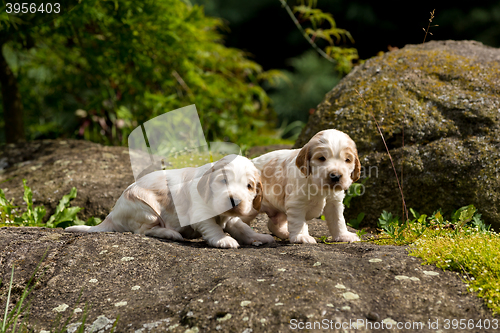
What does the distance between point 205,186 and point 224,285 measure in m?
1.07

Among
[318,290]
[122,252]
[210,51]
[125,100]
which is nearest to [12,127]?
[125,100]

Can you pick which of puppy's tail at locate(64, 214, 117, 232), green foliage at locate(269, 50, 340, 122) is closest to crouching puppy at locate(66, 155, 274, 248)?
puppy's tail at locate(64, 214, 117, 232)

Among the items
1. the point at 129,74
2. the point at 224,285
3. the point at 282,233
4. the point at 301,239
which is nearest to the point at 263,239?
the point at 301,239

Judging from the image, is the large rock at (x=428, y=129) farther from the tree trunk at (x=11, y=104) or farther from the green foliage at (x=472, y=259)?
the tree trunk at (x=11, y=104)

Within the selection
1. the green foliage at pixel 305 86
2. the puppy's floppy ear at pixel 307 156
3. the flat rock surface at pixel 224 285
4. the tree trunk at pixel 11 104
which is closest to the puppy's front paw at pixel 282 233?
the flat rock surface at pixel 224 285

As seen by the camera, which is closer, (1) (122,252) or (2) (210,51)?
(1) (122,252)

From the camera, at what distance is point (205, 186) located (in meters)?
3.51

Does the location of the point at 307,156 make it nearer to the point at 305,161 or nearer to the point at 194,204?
the point at 305,161

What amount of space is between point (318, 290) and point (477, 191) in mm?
3146

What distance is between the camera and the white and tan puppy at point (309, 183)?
3.48 m

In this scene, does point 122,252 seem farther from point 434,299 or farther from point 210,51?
point 210,51

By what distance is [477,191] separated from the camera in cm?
477

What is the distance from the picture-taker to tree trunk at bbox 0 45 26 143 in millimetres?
7699

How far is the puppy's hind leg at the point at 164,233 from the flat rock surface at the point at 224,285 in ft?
0.70
